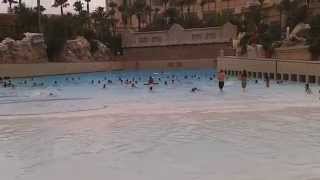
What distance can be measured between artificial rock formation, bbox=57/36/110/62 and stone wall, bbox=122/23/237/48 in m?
5.73

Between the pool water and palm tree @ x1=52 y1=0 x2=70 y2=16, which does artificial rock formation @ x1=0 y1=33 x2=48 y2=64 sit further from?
the pool water

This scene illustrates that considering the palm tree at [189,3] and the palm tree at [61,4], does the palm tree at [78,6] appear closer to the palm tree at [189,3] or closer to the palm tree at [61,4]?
the palm tree at [61,4]

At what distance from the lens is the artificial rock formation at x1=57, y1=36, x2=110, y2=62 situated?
7194 centimetres

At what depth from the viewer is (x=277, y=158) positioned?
409 inches

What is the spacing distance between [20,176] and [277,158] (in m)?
4.38

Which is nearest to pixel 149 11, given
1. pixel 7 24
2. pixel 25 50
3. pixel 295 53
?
pixel 7 24

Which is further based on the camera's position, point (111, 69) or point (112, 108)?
point (111, 69)

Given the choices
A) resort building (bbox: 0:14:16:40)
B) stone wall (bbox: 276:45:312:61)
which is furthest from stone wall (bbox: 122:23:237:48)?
stone wall (bbox: 276:45:312:61)

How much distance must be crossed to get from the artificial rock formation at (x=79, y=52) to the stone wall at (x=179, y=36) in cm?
573

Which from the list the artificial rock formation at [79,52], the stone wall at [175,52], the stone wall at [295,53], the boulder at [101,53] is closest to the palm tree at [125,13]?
the stone wall at [175,52]

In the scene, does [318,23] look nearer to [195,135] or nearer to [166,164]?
[195,135]

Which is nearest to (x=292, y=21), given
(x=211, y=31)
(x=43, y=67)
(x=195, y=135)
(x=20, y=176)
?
(x=211, y=31)

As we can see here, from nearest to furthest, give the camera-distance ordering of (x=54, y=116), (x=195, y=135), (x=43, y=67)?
1. (x=195, y=135)
2. (x=54, y=116)
3. (x=43, y=67)

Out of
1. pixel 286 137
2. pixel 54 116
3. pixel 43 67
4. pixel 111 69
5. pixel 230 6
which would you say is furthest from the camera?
pixel 230 6
